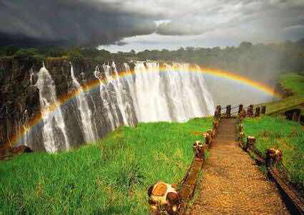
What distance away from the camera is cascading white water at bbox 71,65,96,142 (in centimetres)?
4141

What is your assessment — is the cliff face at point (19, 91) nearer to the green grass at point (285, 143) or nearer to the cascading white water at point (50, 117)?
the cascading white water at point (50, 117)

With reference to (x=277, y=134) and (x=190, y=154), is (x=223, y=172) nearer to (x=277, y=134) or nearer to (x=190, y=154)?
(x=190, y=154)

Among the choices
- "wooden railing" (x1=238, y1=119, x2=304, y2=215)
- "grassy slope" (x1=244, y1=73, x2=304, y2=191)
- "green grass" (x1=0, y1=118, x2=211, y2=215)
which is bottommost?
"grassy slope" (x1=244, y1=73, x2=304, y2=191)

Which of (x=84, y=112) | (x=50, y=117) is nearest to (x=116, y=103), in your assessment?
(x=84, y=112)

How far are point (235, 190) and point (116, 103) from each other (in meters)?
38.7

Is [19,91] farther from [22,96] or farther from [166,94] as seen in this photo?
[166,94]

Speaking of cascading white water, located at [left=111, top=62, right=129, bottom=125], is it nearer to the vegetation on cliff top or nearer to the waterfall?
the waterfall

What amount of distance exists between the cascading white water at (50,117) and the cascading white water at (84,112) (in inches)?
108

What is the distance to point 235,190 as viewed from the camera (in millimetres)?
8414

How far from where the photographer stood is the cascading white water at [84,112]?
41.4 metres

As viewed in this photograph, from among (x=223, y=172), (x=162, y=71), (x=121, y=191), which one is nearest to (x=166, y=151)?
(x=223, y=172)

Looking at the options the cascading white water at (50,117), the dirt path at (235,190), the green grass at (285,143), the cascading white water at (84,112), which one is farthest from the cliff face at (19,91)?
the dirt path at (235,190)

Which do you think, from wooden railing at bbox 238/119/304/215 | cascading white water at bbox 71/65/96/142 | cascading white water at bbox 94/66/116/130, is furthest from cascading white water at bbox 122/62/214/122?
wooden railing at bbox 238/119/304/215

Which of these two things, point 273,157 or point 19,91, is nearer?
point 273,157
